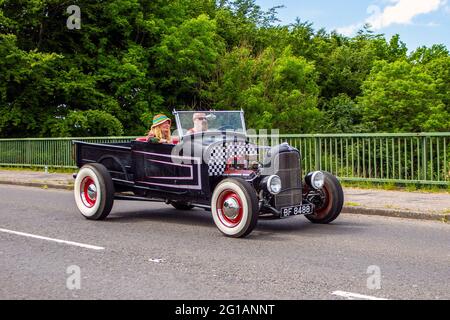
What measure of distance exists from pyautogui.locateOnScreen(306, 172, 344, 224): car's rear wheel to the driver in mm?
2032

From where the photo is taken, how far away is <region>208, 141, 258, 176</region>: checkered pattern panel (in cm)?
817

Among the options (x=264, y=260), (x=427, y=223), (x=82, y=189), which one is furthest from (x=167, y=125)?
(x=427, y=223)

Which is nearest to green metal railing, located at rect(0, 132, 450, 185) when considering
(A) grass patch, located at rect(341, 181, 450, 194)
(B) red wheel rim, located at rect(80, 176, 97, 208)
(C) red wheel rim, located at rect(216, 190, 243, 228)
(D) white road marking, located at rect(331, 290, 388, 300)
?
(A) grass patch, located at rect(341, 181, 450, 194)

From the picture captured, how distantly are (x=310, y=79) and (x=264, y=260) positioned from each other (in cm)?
4107

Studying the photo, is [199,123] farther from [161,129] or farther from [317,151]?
[317,151]

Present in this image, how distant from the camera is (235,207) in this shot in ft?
25.0

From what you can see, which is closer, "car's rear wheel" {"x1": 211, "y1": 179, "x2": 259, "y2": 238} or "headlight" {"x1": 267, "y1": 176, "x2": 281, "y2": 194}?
"car's rear wheel" {"x1": 211, "y1": 179, "x2": 259, "y2": 238}

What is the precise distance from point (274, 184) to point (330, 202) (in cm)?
136

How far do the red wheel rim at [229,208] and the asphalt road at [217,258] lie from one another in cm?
26

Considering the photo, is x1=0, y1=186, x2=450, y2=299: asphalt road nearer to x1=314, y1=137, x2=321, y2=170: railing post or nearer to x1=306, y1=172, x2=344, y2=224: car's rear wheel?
x1=306, y1=172, x2=344, y2=224: car's rear wheel

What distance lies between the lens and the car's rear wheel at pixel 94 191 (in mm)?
9109

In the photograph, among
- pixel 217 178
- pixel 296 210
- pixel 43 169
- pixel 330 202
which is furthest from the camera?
pixel 43 169

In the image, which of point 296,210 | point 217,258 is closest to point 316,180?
point 296,210

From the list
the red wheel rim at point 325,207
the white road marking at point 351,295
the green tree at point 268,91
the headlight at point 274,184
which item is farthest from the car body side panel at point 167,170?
the green tree at point 268,91
